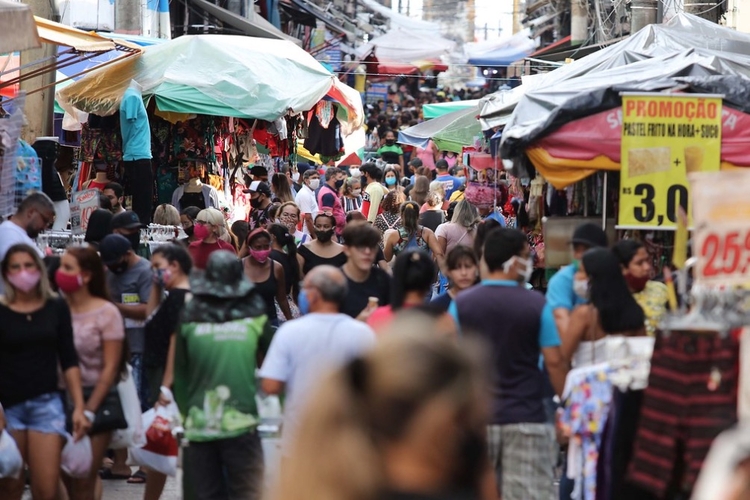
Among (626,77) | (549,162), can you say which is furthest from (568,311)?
(626,77)

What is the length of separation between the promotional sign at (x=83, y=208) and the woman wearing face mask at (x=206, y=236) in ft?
2.89

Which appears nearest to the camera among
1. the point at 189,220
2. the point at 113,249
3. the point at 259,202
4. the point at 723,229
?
the point at 723,229

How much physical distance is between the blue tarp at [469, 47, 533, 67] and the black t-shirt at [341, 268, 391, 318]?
4189 centimetres

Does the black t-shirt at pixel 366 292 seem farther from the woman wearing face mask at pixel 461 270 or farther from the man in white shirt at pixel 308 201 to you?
the man in white shirt at pixel 308 201

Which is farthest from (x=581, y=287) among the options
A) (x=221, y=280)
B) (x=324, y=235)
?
(x=324, y=235)

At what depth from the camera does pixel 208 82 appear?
1441cm

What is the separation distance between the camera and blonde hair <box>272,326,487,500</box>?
256cm

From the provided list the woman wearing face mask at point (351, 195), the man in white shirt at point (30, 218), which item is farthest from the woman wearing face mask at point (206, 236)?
the woman wearing face mask at point (351, 195)

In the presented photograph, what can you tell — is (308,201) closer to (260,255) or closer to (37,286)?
(260,255)

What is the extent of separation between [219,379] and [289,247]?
428 cm

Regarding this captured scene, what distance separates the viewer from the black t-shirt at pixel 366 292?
850cm

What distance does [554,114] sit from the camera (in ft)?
31.1

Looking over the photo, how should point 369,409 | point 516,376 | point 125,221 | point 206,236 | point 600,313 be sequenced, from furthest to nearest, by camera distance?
point 206,236, point 125,221, point 600,313, point 516,376, point 369,409

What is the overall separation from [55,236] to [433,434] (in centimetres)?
847
